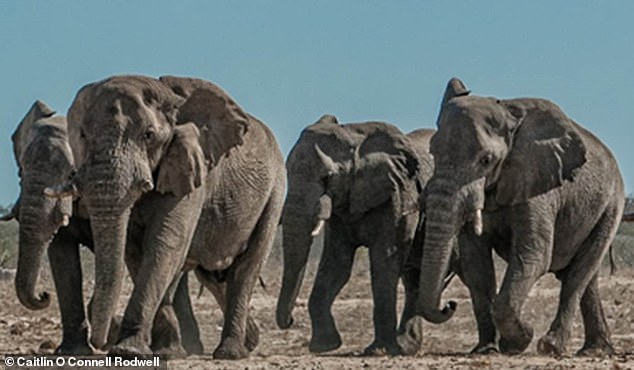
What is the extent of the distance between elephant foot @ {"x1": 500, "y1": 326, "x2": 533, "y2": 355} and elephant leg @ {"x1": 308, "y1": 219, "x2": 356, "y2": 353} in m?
2.82

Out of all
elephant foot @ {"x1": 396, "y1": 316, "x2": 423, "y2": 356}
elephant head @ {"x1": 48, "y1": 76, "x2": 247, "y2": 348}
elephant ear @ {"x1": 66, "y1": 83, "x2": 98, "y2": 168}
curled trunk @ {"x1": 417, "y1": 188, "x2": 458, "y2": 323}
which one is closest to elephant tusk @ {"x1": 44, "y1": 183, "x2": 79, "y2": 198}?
elephant head @ {"x1": 48, "y1": 76, "x2": 247, "y2": 348}

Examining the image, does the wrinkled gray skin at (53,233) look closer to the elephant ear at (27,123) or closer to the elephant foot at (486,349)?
the elephant ear at (27,123)

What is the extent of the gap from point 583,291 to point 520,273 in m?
1.58

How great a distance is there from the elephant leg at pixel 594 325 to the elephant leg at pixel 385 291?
1.85 metres

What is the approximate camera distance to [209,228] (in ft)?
57.7

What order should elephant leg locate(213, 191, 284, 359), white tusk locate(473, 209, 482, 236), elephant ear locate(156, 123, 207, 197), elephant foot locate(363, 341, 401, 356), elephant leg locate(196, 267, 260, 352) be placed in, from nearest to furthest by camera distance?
elephant ear locate(156, 123, 207, 197) → white tusk locate(473, 209, 482, 236) → elephant leg locate(213, 191, 284, 359) → elephant leg locate(196, 267, 260, 352) → elephant foot locate(363, 341, 401, 356)

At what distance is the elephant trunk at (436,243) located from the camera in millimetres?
17828

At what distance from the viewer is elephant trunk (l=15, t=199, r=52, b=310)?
1700 cm

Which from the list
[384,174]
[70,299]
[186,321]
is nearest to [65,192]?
[70,299]

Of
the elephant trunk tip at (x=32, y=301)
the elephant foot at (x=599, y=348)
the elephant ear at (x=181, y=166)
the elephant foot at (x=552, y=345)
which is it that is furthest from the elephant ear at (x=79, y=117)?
the elephant foot at (x=599, y=348)

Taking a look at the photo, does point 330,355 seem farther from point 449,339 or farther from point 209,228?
point 449,339

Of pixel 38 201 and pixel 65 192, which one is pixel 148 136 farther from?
pixel 38 201

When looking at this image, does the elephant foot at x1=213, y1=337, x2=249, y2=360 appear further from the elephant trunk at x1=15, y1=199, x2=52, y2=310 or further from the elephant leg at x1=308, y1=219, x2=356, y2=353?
the elephant leg at x1=308, y1=219, x2=356, y2=353

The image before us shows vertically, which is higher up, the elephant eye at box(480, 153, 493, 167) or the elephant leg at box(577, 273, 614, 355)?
the elephant eye at box(480, 153, 493, 167)
